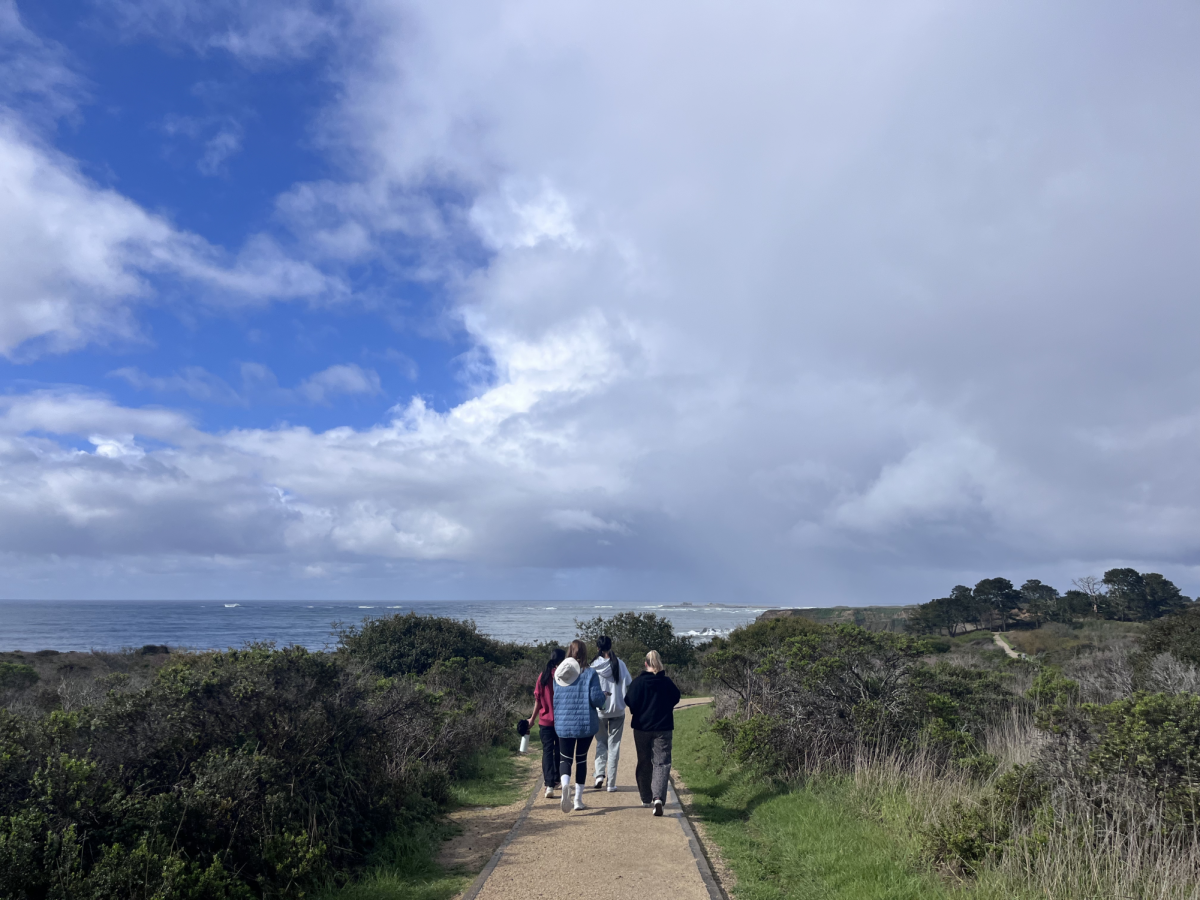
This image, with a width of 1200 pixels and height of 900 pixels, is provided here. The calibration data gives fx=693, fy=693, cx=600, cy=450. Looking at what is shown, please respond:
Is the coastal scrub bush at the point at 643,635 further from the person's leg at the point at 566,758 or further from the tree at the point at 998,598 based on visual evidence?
the tree at the point at 998,598

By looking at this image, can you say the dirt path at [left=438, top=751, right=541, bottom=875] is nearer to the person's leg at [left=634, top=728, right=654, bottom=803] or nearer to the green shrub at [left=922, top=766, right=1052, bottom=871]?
the person's leg at [left=634, top=728, right=654, bottom=803]

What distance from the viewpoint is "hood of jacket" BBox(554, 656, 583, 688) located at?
8.13 metres

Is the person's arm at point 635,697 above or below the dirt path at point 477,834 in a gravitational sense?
above

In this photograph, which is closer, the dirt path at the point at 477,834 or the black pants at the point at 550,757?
the dirt path at the point at 477,834

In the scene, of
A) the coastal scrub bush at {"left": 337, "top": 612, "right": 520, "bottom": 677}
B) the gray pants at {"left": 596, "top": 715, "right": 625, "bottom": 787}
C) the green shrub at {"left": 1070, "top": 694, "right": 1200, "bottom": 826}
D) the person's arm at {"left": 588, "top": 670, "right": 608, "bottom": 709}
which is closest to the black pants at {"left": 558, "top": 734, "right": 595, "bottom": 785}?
the person's arm at {"left": 588, "top": 670, "right": 608, "bottom": 709}

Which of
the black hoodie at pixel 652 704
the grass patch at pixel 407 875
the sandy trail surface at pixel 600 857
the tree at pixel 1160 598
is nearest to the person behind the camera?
the sandy trail surface at pixel 600 857

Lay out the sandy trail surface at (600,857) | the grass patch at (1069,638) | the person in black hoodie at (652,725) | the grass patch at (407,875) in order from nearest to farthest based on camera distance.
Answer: the sandy trail surface at (600,857) → the grass patch at (407,875) → the person in black hoodie at (652,725) → the grass patch at (1069,638)

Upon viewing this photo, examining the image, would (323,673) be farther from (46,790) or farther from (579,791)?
(579,791)

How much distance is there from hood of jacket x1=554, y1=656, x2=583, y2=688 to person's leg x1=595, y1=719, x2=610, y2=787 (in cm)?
118

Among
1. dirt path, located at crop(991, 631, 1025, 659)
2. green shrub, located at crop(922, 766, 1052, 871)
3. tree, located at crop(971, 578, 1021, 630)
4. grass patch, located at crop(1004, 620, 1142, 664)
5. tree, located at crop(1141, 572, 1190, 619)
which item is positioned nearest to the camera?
green shrub, located at crop(922, 766, 1052, 871)

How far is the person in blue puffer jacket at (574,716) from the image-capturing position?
806cm

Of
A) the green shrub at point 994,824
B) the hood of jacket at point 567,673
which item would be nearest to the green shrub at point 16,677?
the hood of jacket at point 567,673

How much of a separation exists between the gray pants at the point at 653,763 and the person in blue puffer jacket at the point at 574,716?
1.96ft

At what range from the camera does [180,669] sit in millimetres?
6711
